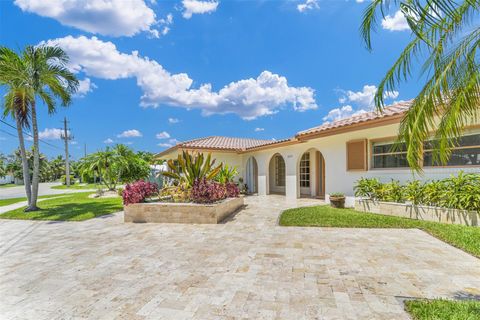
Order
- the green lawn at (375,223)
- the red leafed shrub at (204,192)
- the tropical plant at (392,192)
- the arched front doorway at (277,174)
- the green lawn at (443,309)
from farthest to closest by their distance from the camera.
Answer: the arched front doorway at (277,174) < the red leafed shrub at (204,192) < the tropical plant at (392,192) < the green lawn at (375,223) < the green lawn at (443,309)

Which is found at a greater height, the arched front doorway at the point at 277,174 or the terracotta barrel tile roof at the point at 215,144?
the terracotta barrel tile roof at the point at 215,144

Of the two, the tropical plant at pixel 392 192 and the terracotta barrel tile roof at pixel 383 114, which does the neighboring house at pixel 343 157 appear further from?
the tropical plant at pixel 392 192

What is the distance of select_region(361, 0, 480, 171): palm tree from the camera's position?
114 inches

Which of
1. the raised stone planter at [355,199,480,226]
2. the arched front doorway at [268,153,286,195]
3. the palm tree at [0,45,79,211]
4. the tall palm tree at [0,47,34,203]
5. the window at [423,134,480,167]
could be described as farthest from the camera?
the arched front doorway at [268,153,286,195]

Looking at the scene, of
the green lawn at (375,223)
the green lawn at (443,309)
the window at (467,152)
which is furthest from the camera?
the window at (467,152)

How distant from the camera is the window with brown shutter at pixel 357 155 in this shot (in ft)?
32.2

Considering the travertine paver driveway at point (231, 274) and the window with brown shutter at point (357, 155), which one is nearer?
the travertine paver driveway at point (231, 274)

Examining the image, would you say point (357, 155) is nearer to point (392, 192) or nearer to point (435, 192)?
point (392, 192)

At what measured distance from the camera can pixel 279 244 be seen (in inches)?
222

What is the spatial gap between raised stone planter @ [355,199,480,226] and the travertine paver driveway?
4.82 feet

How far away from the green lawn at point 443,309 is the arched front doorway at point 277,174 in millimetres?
14205

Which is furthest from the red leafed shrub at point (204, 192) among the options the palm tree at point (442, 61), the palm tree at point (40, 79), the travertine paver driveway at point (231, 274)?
the palm tree at point (40, 79)

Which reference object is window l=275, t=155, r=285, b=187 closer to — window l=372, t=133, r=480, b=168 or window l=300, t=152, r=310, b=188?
window l=300, t=152, r=310, b=188

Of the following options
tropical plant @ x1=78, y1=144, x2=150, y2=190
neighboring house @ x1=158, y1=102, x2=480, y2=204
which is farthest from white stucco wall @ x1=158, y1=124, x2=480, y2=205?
tropical plant @ x1=78, y1=144, x2=150, y2=190
